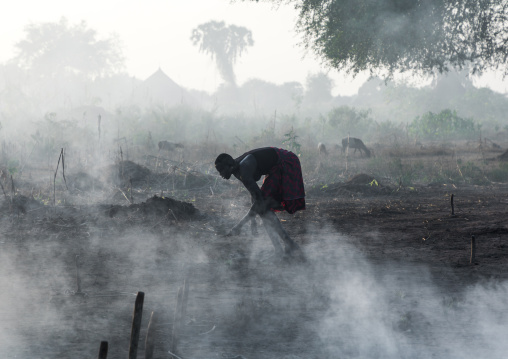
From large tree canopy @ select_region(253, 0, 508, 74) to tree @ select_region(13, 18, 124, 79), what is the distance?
32.8 meters

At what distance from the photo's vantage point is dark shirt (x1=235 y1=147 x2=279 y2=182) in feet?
17.3

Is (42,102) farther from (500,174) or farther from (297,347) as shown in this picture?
(297,347)

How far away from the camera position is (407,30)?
444 inches

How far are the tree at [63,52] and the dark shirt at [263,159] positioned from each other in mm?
38454

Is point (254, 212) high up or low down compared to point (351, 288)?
up

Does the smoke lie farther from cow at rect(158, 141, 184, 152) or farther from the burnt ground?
cow at rect(158, 141, 184, 152)

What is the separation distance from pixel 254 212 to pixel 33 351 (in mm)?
2597

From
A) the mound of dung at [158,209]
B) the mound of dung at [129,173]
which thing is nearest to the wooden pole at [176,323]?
the mound of dung at [158,209]

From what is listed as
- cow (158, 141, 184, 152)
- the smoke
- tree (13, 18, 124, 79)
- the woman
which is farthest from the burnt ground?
tree (13, 18, 124, 79)

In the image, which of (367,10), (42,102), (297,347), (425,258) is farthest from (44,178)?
(42,102)

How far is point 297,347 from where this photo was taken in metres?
3.35

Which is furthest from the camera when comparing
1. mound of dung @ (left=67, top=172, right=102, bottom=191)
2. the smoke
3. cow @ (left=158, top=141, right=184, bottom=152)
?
cow @ (left=158, top=141, right=184, bottom=152)

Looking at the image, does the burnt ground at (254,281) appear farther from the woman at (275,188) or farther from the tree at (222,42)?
the tree at (222,42)

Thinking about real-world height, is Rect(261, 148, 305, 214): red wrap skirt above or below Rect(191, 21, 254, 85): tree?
below
